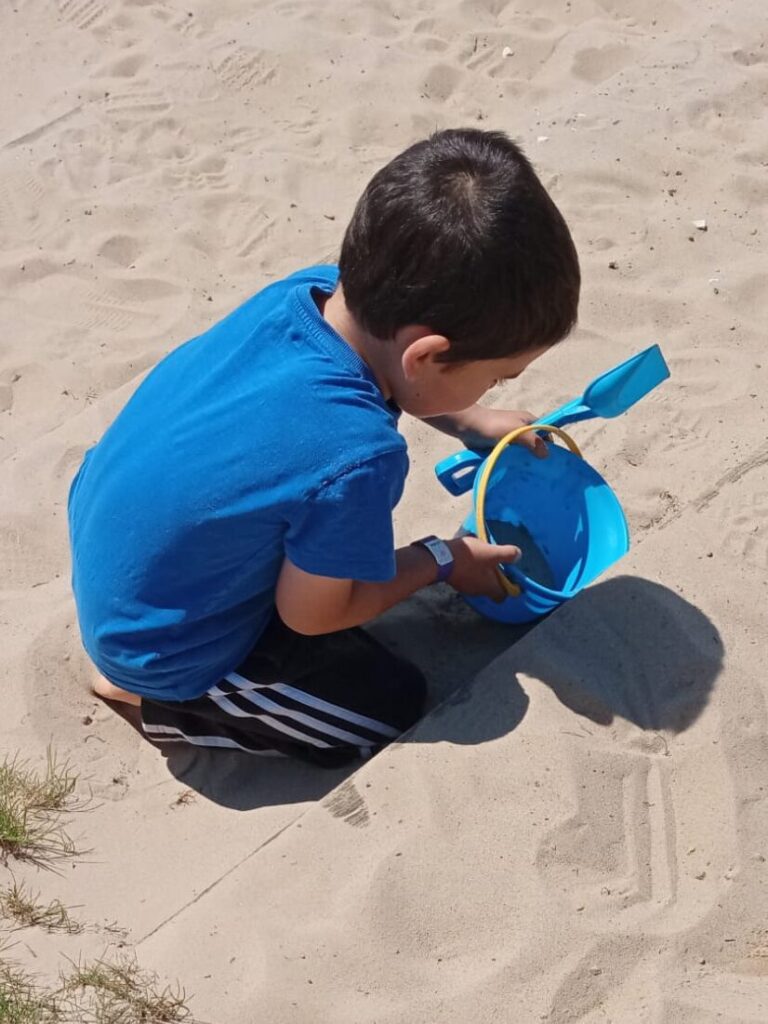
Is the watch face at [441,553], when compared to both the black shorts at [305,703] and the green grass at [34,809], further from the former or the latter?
the green grass at [34,809]

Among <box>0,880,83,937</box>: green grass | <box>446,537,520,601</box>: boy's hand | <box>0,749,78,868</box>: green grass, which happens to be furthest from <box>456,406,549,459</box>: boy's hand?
<box>0,880,83,937</box>: green grass

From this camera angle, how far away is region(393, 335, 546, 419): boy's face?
165 centimetres

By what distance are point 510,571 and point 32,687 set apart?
0.86m

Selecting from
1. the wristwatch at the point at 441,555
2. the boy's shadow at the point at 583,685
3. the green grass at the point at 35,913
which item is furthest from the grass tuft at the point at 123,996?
the wristwatch at the point at 441,555

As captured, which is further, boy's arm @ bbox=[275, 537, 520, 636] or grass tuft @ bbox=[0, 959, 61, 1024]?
boy's arm @ bbox=[275, 537, 520, 636]

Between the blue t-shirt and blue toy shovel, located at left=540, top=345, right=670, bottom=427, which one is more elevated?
the blue t-shirt

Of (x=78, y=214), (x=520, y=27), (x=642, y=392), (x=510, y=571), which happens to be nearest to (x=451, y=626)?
(x=510, y=571)

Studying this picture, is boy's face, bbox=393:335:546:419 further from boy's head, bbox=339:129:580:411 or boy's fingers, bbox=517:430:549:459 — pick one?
boy's fingers, bbox=517:430:549:459

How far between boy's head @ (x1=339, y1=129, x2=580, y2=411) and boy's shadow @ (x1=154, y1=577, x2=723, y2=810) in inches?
22.7

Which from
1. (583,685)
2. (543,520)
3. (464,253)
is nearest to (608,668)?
(583,685)

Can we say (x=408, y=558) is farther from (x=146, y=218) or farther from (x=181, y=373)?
(x=146, y=218)

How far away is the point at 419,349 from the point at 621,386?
2.10 ft

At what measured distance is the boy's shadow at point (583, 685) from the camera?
1972 millimetres

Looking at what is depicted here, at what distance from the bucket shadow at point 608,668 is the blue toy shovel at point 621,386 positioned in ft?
0.99
